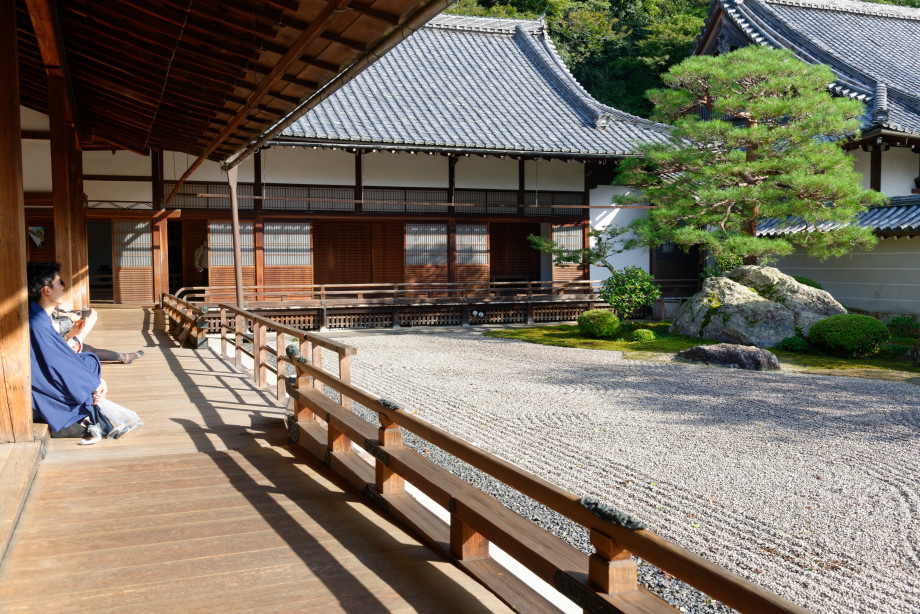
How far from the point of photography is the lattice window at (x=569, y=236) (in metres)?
20.5

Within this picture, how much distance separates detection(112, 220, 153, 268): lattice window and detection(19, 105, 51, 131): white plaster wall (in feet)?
11.8

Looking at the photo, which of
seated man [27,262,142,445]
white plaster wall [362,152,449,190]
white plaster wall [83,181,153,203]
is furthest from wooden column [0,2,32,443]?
white plaster wall [362,152,449,190]

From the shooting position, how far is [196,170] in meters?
17.2

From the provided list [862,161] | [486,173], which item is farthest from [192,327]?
[862,161]

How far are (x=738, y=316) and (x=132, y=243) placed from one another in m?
13.0

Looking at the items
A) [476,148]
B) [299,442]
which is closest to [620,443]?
[299,442]

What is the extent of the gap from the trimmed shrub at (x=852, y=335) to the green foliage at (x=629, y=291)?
4407mm

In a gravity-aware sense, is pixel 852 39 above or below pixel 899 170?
above

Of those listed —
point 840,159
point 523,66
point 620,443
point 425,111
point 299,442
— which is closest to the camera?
point 299,442

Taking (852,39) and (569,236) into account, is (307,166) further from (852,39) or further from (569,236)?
(852,39)

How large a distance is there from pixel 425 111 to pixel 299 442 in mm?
15391

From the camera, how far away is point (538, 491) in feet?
9.52

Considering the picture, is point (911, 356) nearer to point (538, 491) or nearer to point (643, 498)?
point (643, 498)

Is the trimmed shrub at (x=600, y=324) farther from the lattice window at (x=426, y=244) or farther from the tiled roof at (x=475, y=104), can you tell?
the tiled roof at (x=475, y=104)
